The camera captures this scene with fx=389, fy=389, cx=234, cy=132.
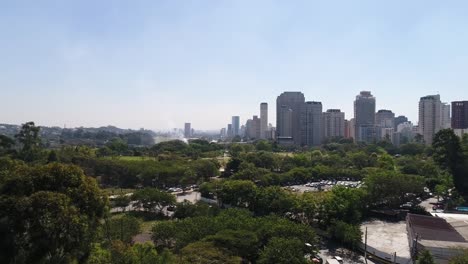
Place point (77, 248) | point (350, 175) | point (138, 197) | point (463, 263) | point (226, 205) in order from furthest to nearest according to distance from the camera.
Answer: point (350, 175), point (226, 205), point (138, 197), point (463, 263), point (77, 248)

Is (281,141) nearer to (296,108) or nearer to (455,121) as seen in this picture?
(296,108)

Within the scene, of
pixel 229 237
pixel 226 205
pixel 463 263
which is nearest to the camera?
pixel 463 263

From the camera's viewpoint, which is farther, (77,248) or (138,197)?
(138,197)

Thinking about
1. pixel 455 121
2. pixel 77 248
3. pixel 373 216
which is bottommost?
pixel 373 216

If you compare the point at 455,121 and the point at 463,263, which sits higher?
the point at 455,121

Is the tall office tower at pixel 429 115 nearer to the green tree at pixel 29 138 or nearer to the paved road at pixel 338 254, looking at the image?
the paved road at pixel 338 254

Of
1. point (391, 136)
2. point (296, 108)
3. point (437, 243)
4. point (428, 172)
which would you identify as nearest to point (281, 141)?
point (296, 108)

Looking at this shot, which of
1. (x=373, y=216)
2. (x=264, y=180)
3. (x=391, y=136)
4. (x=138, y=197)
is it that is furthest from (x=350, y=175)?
(x=391, y=136)
